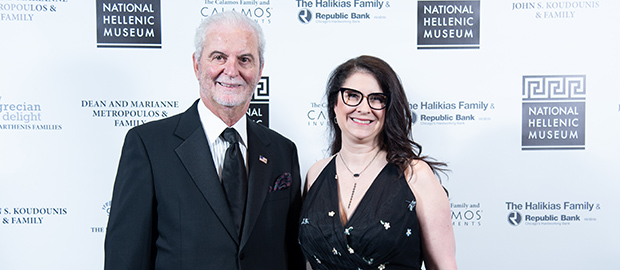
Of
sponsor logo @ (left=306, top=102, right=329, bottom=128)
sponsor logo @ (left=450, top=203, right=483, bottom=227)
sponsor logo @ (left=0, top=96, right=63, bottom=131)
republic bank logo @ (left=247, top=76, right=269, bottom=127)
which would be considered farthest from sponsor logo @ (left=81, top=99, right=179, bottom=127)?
sponsor logo @ (left=450, top=203, right=483, bottom=227)

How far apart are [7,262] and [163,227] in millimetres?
1483

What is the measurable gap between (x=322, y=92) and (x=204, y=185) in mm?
1030

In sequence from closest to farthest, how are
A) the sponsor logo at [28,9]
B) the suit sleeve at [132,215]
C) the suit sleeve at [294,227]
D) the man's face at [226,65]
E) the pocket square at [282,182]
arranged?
the suit sleeve at [132,215] → the man's face at [226,65] → the pocket square at [282,182] → the suit sleeve at [294,227] → the sponsor logo at [28,9]

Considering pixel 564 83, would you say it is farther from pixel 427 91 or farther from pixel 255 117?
pixel 255 117

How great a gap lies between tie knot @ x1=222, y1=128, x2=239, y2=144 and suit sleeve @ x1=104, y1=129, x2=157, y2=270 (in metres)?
0.27

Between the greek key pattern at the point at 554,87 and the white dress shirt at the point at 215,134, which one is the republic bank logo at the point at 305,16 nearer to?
the white dress shirt at the point at 215,134

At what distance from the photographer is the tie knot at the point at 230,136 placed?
149 cm

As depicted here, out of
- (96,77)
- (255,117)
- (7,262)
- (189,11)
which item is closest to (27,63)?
(96,77)

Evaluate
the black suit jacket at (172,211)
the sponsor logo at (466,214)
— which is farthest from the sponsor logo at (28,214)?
the sponsor logo at (466,214)

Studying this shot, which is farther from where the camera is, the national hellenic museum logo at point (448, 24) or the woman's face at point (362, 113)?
the national hellenic museum logo at point (448, 24)

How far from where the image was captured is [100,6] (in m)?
2.22

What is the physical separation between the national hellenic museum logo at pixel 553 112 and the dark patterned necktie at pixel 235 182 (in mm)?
1624

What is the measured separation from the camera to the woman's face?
5.33ft

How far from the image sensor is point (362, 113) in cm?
162
